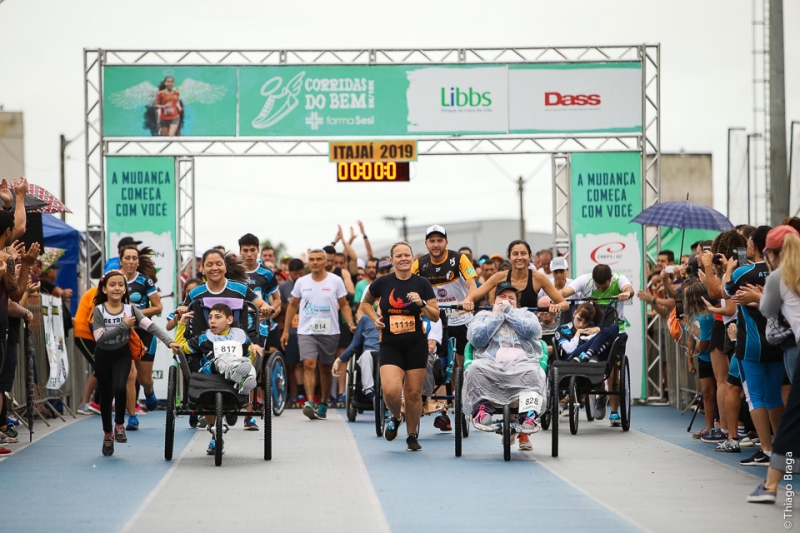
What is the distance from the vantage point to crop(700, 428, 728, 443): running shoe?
12594mm

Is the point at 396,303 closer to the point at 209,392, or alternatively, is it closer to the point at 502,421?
the point at 502,421

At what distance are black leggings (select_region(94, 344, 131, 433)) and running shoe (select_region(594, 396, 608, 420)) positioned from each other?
616cm

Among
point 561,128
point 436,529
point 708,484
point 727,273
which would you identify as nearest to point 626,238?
point 561,128

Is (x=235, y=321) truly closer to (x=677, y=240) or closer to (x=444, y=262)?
(x=444, y=262)

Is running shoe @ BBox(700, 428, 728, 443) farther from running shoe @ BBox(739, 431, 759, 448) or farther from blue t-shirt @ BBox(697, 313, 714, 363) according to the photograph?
blue t-shirt @ BBox(697, 313, 714, 363)

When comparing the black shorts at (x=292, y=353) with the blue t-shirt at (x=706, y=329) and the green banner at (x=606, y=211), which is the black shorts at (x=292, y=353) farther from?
the blue t-shirt at (x=706, y=329)

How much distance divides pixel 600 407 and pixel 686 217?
2.95 meters

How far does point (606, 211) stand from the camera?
18766 millimetres

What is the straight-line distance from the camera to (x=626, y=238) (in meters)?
18.8

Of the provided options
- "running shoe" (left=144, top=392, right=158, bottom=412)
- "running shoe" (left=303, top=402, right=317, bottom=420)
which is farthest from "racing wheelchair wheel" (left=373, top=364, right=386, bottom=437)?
"running shoe" (left=144, top=392, right=158, bottom=412)

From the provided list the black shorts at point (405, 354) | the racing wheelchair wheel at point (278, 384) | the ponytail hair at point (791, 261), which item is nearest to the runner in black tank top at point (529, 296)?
the black shorts at point (405, 354)

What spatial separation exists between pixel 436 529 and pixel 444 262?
21.3ft

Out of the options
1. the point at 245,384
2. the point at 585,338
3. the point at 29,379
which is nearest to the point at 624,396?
the point at 585,338

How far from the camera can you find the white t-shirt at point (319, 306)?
55.0 feet
